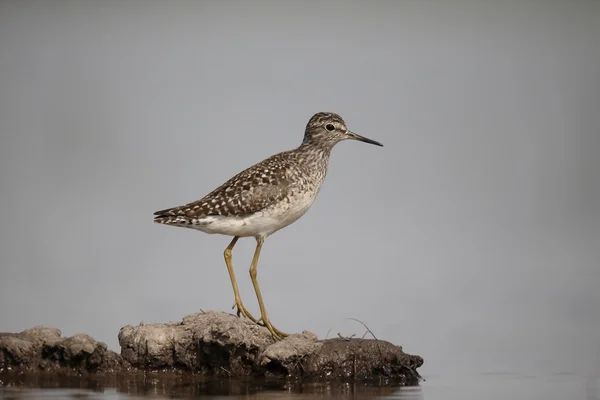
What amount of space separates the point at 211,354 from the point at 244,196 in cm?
277

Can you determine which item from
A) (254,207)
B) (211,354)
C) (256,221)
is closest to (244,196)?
(254,207)

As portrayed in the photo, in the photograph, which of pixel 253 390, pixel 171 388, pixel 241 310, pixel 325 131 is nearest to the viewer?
pixel 253 390

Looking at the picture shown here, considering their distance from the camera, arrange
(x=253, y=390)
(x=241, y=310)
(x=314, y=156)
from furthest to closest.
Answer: (x=314, y=156) → (x=241, y=310) → (x=253, y=390)

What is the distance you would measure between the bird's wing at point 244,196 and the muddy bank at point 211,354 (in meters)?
1.98

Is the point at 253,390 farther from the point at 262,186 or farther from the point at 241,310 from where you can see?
the point at 262,186

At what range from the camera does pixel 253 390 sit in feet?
43.4

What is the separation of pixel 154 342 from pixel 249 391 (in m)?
1.70

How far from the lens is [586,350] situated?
17828mm

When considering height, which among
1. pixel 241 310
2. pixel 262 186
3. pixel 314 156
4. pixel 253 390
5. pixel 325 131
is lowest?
pixel 253 390

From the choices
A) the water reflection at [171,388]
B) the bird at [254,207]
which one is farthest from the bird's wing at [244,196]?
the water reflection at [171,388]

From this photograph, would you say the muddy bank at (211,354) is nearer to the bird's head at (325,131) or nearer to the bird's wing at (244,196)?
the bird's wing at (244,196)

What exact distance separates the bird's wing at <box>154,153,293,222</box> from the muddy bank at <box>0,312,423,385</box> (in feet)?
6.50

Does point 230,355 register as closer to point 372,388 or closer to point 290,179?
point 372,388

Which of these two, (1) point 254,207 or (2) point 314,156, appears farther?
(2) point 314,156
